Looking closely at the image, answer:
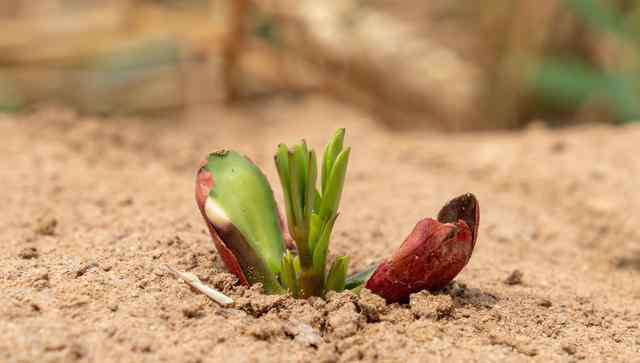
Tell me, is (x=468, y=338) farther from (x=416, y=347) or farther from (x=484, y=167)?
(x=484, y=167)

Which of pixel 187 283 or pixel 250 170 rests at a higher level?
pixel 250 170

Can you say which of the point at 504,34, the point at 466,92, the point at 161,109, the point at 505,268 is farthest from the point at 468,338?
the point at 504,34

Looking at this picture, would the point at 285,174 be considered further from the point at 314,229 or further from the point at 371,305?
the point at 371,305

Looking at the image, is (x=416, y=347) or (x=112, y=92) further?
(x=112, y=92)

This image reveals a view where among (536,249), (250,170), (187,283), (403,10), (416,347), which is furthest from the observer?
(403,10)

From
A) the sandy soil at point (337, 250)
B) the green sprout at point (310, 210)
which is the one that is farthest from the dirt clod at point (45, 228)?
the green sprout at point (310, 210)

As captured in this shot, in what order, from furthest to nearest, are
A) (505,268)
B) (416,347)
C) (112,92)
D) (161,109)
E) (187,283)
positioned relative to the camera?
1. (112,92)
2. (161,109)
3. (505,268)
4. (187,283)
5. (416,347)

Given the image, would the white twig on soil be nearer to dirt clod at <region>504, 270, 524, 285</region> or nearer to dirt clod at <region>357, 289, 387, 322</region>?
dirt clod at <region>357, 289, 387, 322</region>

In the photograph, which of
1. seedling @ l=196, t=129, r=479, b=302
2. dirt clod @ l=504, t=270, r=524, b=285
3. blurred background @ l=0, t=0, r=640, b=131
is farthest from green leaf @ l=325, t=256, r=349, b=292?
blurred background @ l=0, t=0, r=640, b=131

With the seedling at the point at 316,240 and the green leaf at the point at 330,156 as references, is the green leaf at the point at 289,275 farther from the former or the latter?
the green leaf at the point at 330,156
